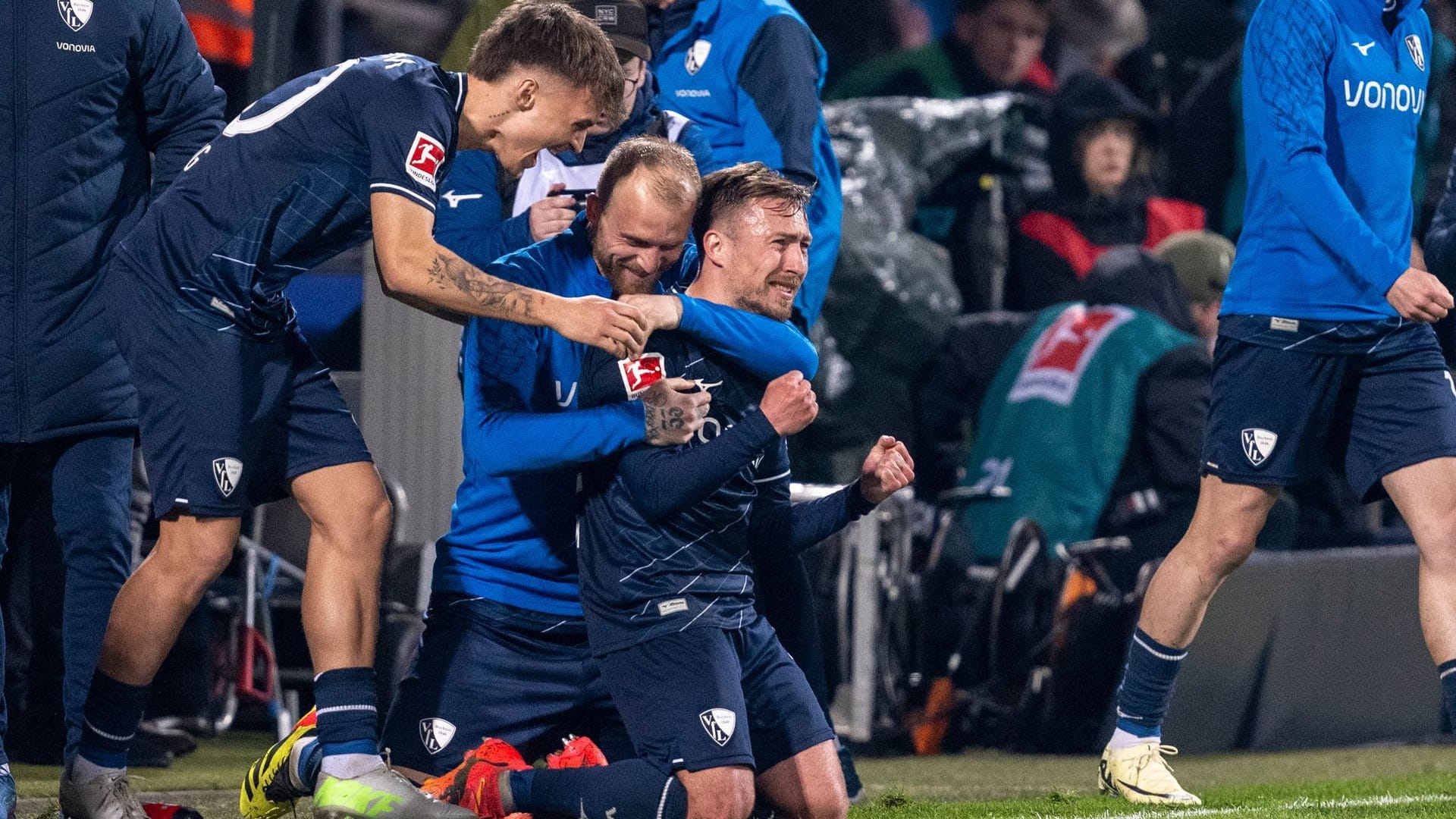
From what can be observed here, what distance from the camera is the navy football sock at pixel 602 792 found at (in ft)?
11.9

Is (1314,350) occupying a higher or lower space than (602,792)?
higher

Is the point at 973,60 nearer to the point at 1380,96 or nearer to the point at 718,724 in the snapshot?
the point at 1380,96

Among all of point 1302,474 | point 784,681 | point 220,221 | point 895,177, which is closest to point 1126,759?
point 1302,474

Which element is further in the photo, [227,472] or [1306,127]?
[1306,127]

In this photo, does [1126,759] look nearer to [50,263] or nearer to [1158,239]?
[50,263]

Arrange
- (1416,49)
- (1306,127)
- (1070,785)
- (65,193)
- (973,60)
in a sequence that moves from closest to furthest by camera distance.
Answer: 1. (65,193)
2. (1306,127)
3. (1416,49)
4. (1070,785)
5. (973,60)

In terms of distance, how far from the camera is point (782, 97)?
15.3ft

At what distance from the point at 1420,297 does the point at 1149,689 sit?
44.9 inches

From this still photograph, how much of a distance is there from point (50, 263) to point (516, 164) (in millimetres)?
996

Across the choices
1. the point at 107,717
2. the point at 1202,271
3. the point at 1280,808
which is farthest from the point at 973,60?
the point at 107,717

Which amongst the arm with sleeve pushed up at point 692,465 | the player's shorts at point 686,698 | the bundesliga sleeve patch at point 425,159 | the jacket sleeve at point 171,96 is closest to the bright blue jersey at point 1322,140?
the arm with sleeve pushed up at point 692,465

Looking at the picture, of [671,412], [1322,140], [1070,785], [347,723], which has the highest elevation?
[1322,140]

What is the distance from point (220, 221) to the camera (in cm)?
372

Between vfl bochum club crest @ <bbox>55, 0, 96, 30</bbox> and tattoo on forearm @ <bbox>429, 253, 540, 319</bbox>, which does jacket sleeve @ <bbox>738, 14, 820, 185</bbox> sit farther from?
vfl bochum club crest @ <bbox>55, 0, 96, 30</bbox>
